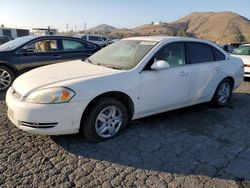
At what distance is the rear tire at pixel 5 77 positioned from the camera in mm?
7023

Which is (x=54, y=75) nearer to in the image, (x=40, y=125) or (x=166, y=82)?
(x=40, y=125)

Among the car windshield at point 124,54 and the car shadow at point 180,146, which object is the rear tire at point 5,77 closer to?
the car windshield at point 124,54

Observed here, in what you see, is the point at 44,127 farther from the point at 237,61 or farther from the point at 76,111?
the point at 237,61

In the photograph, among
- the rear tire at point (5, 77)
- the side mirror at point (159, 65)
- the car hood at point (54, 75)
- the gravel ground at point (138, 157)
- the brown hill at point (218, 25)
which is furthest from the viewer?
the brown hill at point (218, 25)

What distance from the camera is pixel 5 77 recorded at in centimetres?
705

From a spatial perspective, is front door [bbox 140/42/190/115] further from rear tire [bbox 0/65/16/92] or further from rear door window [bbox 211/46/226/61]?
rear tire [bbox 0/65/16/92]

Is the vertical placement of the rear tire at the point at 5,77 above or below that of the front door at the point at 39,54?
below

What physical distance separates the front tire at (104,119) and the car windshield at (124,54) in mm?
658

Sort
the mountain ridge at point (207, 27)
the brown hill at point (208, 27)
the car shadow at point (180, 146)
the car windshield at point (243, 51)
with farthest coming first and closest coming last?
the brown hill at point (208, 27) → the mountain ridge at point (207, 27) → the car windshield at point (243, 51) → the car shadow at point (180, 146)

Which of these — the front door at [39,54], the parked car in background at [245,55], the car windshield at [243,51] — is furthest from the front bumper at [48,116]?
the car windshield at [243,51]

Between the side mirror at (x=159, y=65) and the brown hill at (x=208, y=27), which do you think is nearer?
the side mirror at (x=159, y=65)

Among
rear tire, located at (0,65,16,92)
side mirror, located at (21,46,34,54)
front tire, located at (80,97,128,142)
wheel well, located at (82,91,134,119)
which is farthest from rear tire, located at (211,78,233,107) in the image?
rear tire, located at (0,65,16,92)

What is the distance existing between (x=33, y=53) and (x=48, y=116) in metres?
4.27

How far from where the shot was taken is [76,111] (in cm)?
372
